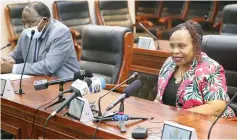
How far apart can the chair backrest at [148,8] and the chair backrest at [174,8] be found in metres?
0.14

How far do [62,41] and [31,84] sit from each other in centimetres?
49

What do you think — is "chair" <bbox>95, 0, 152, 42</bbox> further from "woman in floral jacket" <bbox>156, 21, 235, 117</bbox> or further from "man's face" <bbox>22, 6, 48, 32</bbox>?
"woman in floral jacket" <bbox>156, 21, 235, 117</bbox>

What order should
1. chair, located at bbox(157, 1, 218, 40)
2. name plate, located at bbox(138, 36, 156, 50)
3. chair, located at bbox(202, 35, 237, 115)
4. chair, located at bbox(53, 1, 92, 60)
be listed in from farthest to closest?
chair, located at bbox(157, 1, 218, 40) < chair, located at bbox(53, 1, 92, 60) < name plate, located at bbox(138, 36, 156, 50) < chair, located at bbox(202, 35, 237, 115)

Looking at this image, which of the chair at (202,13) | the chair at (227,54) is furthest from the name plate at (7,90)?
the chair at (202,13)

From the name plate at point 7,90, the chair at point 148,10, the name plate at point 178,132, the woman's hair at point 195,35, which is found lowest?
the chair at point 148,10

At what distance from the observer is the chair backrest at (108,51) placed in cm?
295

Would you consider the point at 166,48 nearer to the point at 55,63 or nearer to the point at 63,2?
the point at 55,63

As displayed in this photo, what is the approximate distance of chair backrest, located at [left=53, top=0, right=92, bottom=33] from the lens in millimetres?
5316

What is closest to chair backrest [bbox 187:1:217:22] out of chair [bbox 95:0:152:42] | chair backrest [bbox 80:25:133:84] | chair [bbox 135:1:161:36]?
chair [bbox 135:1:161:36]

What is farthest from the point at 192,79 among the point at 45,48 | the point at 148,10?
the point at 148,10

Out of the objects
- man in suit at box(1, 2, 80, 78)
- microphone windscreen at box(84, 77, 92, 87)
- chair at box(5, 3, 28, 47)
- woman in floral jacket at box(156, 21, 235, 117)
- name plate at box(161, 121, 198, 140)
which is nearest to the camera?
name plate at box(161, 121, 198, 140)

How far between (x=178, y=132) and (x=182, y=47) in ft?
2.71

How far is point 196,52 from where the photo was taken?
2.20 metres

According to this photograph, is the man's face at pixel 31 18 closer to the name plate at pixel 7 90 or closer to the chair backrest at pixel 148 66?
the name plate at pixel 7 90
